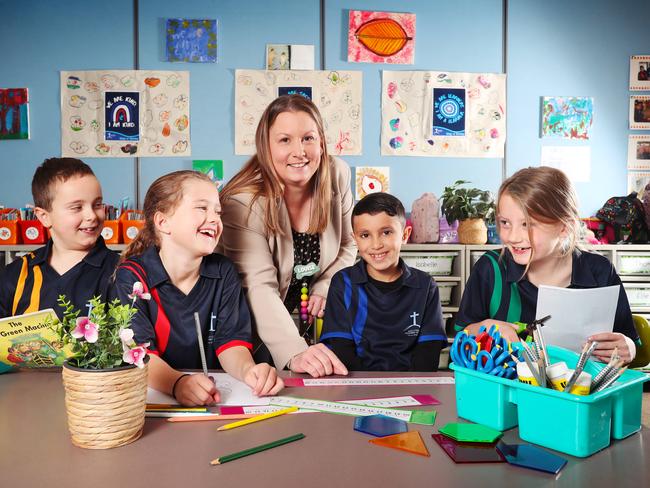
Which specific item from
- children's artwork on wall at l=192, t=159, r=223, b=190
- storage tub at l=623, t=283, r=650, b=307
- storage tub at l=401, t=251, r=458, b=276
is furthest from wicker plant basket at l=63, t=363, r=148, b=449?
storage tub at l=623, t=283, r=650, b=307

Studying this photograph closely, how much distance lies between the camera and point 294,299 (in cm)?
187

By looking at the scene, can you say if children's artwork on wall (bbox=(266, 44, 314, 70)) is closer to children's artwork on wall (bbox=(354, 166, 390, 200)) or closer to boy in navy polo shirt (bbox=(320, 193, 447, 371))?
children's artwork on wall (bbox=(354, 166, 390, 200))

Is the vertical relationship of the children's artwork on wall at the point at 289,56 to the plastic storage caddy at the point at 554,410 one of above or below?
above

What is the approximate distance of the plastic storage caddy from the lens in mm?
822

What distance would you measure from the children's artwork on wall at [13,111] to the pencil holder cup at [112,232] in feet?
2.94

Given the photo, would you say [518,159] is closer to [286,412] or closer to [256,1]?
[256,1]

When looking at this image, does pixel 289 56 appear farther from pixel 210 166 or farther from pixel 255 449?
pixel 255 449

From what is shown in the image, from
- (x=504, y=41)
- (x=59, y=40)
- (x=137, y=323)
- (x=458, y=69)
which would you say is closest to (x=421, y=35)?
(x=458, y=69)

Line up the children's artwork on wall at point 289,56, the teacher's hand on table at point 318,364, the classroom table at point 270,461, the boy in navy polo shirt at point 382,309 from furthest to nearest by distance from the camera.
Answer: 1. the children's artwork on wall at point 289,56
2. the boy in navy polo shirt at point 382,309
3. the teacher's hand on table at point 318,364
4. the classroom table at point 270,461

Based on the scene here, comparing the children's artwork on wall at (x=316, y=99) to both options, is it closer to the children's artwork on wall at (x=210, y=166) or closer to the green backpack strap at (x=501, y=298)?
the children's artwork on wall at (x=210, y=166)

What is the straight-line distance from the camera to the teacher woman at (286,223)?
62.1 inches

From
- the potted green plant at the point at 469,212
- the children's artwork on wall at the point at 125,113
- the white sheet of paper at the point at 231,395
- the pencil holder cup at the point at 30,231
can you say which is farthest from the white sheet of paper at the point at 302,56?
the white sheet of paper at the point at 231,395

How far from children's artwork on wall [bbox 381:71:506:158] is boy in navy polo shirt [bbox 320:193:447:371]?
2.08 metres

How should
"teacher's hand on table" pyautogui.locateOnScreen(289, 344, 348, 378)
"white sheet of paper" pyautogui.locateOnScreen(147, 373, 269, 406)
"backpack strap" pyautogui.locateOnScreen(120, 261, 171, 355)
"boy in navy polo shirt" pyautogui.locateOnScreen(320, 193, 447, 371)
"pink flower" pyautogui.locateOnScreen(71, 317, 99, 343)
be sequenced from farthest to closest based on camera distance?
1. "boy in navy polo shirt" pyautogui.locateOnScreen(320, 193, 447, 371)
2. "backpack strap" pyautogui.locateOnScreen(120, 261, 171, 355)
3. "teacher's hand on table" pyautogui.locateOnScreen(289, 344, 348, 378)
4. "white sheet of paper" pyautogui.locateOnScreen(147, 373, 269, 406)
5. "pink flower" pyautogui.locateOnScreen(71, 317, 99, 343)
